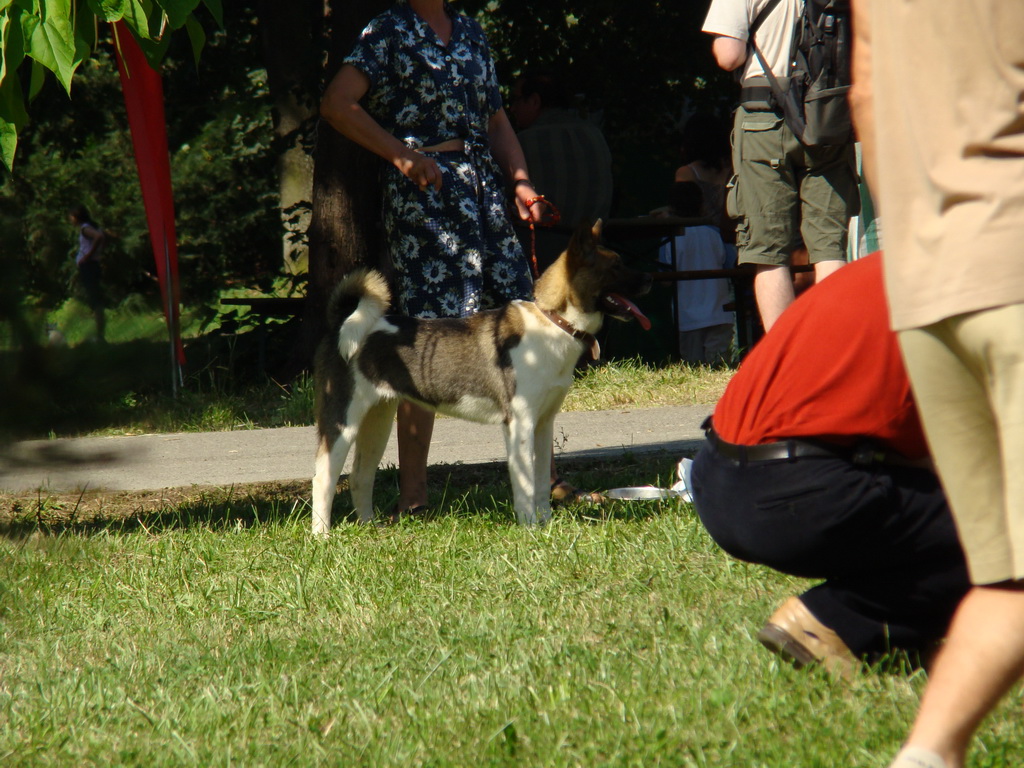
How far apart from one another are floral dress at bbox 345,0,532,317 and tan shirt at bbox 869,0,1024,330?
9.61ft

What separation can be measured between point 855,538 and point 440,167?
267cm

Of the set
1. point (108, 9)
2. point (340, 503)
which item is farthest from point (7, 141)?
point (340, 503)

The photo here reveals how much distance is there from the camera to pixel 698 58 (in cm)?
1127

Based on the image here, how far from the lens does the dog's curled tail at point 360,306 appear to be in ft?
15.5

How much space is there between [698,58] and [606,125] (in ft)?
3.64

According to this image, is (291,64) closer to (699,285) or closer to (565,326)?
(699,285)

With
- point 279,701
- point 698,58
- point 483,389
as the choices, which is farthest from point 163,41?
point 698,58

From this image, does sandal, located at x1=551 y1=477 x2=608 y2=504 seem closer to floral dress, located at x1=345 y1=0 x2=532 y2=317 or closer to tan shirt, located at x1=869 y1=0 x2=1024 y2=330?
floral dress, located at x1=345 y1=0 x2=532 y2=317

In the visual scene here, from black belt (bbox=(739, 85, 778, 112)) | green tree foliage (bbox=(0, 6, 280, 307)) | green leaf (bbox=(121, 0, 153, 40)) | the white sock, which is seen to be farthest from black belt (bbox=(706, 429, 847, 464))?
black belt (bbox=(739, 85, 778, 112))

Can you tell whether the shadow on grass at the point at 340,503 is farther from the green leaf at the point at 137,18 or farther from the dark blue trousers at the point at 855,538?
the dark blue trousers at the point at 855,538

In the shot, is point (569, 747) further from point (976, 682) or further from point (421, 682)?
point (976, 682)

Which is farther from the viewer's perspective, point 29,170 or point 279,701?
point 279,701

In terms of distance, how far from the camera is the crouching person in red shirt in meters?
2.48

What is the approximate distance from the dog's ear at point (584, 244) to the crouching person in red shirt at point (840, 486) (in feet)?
7.30
